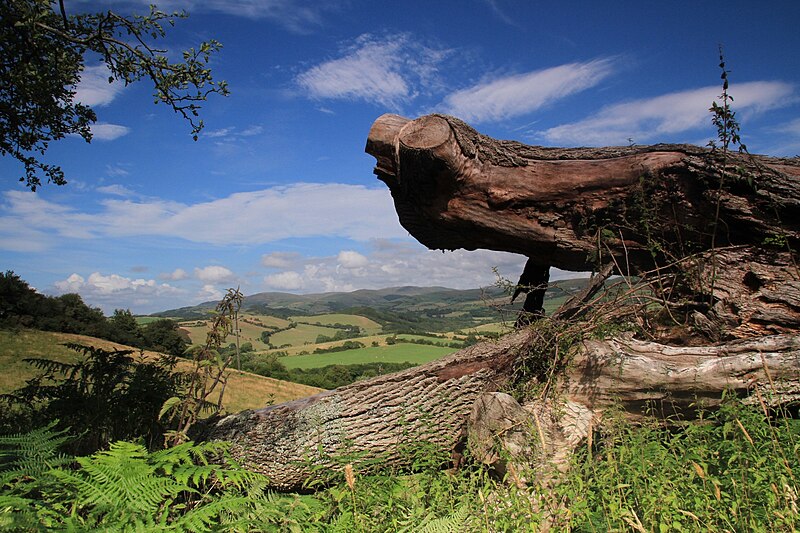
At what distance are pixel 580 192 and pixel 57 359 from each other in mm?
22941

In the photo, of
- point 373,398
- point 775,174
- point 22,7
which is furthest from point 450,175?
point 22,7

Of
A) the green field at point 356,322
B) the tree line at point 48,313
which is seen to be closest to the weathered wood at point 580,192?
the tree line at point 48,313

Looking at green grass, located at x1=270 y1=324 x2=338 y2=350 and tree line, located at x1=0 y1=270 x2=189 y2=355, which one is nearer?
tree line, located at x1=0 y1=270 x2=189 y2=355

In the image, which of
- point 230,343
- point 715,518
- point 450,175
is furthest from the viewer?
point 450,175

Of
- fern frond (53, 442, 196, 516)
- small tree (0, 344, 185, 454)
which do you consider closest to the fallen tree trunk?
small tree (0, 344, 185, 454)

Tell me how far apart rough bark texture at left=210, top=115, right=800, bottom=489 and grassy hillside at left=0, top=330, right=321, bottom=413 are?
1001cm

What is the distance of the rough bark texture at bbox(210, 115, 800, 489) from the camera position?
5.12m

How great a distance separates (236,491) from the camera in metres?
4.54

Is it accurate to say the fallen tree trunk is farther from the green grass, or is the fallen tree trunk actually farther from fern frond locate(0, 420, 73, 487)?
the green grass

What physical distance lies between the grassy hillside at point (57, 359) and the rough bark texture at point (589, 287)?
1001 centimetres

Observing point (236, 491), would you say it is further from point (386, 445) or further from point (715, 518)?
point (715, 518)

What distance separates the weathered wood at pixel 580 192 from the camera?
18.8ft

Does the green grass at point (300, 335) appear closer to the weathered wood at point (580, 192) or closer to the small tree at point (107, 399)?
the small tree at point (107, 399)

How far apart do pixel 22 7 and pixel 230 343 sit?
552cm
